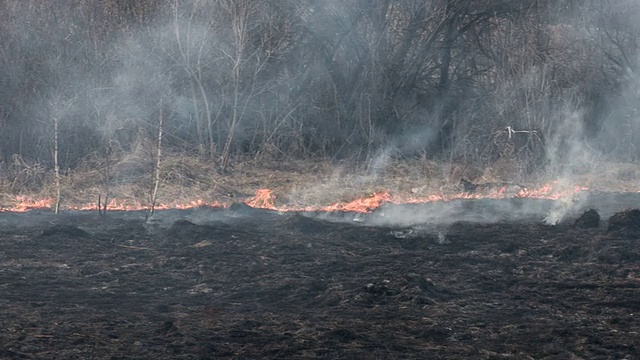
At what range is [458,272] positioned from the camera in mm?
10844

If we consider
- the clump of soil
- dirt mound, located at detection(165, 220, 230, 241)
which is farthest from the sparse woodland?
the clump of soil

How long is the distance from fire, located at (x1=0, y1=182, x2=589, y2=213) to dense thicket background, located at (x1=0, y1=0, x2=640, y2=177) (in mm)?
1504

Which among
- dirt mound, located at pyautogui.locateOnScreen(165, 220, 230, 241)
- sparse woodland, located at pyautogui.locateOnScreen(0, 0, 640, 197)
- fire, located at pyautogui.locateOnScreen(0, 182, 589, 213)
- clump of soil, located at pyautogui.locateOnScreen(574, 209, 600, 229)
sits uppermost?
sparse woodland, located at pyautogui.locateOnScreen(0, 0, 640, 197)

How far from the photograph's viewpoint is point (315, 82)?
2088 cm

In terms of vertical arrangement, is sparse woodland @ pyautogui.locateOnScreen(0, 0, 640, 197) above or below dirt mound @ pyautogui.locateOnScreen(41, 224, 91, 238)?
above

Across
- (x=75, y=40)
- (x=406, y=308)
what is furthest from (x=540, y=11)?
(x=406, y=308)

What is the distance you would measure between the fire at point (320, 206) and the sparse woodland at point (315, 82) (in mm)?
933

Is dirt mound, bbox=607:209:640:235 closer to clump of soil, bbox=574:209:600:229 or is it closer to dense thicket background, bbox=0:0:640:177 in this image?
clump of soil, bbox=574:209:600:229

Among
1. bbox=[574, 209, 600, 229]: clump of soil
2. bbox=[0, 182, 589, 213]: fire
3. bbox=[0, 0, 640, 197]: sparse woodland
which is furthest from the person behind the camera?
bbox=[0, 0, 640, 197]: sparse woodland

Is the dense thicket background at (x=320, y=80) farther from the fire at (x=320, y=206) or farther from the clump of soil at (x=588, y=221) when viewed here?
the clump of soil at (x=588, y=221)

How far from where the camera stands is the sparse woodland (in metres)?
18.1

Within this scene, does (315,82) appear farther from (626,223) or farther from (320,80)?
(626,223)

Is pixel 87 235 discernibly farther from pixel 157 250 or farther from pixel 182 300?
pixel 182 300

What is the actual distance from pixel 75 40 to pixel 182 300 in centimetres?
1040
